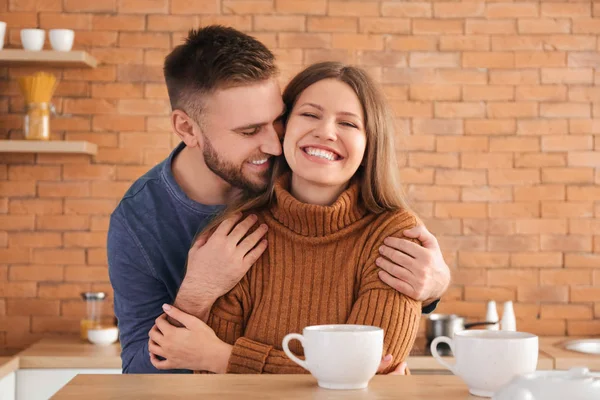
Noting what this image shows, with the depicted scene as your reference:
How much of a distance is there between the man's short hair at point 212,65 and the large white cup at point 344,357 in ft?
3.39

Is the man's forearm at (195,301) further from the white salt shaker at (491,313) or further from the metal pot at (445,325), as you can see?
the white salt shaker at (491,313)

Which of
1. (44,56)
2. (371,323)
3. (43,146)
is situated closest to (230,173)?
(371,323)

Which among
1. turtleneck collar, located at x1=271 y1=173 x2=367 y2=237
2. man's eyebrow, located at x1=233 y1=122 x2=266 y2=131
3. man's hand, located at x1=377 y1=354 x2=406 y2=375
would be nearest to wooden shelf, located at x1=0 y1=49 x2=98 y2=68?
man's eyebrow, located at x1=233 y1=122 x2=266 y2=131

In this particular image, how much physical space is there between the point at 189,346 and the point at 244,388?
1.70 feet

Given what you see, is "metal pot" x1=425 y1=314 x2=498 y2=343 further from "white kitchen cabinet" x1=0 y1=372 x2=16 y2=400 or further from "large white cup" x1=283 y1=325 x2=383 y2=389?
"large white cup" x1=283 y1=325 x2=383 y2=389

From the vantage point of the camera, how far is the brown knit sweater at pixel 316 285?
148 cm

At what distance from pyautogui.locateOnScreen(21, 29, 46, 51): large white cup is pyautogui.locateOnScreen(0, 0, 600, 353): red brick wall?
193mm

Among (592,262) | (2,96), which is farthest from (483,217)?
(2,96)

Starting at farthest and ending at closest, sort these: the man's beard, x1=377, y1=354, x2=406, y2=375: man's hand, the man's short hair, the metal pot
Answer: the metal pot
the man's short hair
the man's beard
x1=377, y1=354, x2=406, y2=375: man's hand

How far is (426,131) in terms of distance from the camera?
3631 millimetres

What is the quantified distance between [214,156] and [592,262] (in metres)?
2.28

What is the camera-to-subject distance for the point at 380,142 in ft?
5.58

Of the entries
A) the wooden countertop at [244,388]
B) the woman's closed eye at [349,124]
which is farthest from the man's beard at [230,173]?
the wooden countertop at [244,388]

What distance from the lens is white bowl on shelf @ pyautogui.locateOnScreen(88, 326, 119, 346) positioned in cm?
331
